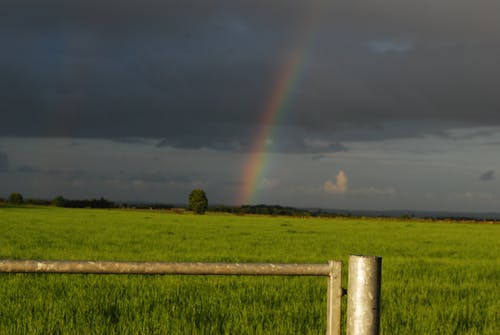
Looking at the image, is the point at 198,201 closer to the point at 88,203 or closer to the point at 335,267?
the point at 88,203

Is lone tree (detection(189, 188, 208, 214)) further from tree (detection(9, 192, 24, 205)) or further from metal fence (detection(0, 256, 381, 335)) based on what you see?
metal fence (detection(0, 256, 381, 335))

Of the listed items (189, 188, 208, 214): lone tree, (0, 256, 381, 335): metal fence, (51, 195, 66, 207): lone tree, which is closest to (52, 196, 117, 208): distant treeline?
(51, 195, 66, 207): lone tree

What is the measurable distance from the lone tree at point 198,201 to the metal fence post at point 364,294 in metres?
95.2

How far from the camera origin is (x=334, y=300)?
2.57m

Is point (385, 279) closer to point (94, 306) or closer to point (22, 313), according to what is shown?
point (94, 306)

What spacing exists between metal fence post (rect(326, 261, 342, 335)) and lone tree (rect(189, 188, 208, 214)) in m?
→ 95.0

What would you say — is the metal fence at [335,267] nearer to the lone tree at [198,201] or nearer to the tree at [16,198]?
the lone tree at [198,201]

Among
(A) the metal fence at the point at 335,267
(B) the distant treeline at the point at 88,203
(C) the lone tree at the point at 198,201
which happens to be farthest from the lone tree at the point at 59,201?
(A) the metal fence at the point at 335,267

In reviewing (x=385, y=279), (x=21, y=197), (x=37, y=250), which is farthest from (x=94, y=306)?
(x=21, y=197)

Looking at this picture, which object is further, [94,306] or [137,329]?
[94,306]

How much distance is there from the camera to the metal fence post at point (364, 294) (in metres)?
2.40

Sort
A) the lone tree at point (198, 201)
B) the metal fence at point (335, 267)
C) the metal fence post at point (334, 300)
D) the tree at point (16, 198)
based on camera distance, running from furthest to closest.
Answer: the tree at point (16, 198), the lone tree at point (198, 201), the metal fence post at point (334, 300), the metal fence at point (335, 267)

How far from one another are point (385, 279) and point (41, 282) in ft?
23.1

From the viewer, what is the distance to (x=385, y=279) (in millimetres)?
12086
